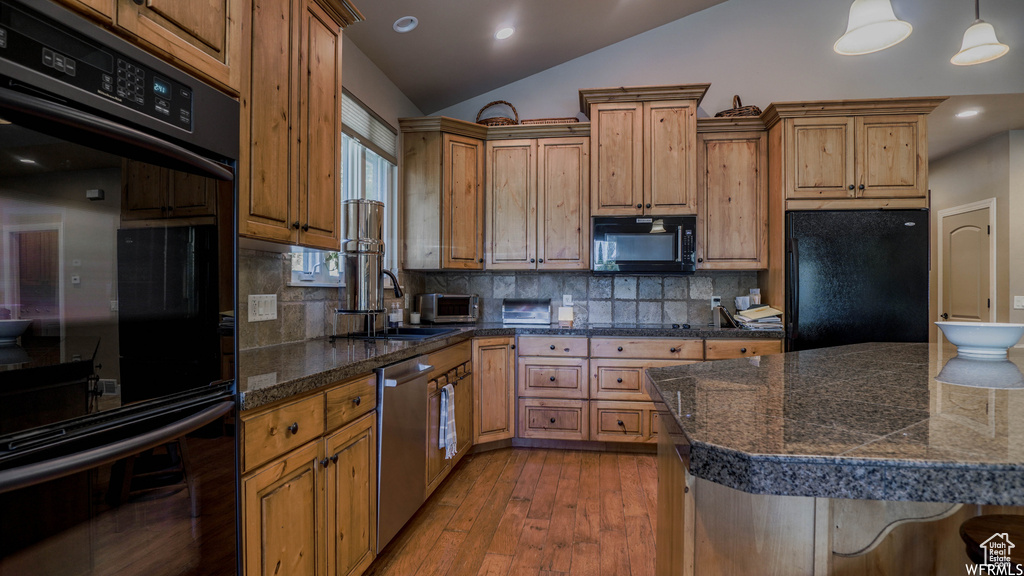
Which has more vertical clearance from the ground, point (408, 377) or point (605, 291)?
point (605, 291)

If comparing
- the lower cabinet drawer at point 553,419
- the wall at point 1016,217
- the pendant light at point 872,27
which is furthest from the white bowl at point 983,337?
the wall at point 1016,217

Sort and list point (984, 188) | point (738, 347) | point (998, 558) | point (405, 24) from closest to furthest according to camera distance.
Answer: point (998, 558), point (405, 24), point (738, 347), point (984, 188)

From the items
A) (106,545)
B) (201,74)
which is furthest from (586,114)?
(106,545)

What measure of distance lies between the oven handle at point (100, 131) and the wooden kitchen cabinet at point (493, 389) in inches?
93.2

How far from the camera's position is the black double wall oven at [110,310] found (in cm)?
73

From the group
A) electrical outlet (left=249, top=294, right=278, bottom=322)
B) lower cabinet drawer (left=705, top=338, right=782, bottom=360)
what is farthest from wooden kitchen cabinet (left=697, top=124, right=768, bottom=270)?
electrical outlet (left=249, top=294, right=278, bottom=322)

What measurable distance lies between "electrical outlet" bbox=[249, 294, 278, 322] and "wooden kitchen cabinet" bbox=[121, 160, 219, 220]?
0.96m

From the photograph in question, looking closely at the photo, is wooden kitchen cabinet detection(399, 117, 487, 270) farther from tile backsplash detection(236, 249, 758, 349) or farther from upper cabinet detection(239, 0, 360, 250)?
upper cabinet detection(239, 0, 360, 250)

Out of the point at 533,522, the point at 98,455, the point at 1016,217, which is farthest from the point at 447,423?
the point at 1016,217

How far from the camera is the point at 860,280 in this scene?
3.17 meters

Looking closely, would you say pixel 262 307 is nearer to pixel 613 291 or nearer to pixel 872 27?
pixel 613 291

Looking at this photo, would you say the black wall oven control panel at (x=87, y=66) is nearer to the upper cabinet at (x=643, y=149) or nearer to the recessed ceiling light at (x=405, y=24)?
the recessed ceiling light at (x=405, y=24)

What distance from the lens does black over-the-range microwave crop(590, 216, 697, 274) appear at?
3502mm

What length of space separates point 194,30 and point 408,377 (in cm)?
142
